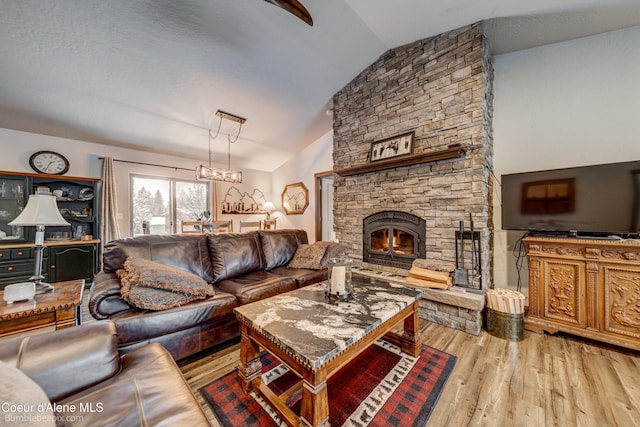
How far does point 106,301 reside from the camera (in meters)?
1.63

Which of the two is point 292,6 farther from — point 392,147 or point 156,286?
point 156,286

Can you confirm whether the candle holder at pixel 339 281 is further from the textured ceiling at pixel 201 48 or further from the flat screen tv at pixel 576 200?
the textured ceiling at pixel 201 48

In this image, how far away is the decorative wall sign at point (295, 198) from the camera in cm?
566

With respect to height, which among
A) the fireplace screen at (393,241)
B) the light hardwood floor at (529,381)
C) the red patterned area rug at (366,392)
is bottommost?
the light hardwood floor at (529,381)

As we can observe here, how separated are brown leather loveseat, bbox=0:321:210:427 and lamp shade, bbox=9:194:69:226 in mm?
1118

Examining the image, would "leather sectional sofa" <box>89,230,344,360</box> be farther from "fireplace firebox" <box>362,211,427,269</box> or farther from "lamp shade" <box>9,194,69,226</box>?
"fireplace firebox" <box>362,211,427,269</box>

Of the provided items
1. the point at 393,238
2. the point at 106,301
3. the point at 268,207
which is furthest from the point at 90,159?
the point at 393,238

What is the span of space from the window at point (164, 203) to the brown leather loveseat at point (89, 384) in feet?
13.5

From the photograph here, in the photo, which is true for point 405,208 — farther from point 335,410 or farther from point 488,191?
point 335,410

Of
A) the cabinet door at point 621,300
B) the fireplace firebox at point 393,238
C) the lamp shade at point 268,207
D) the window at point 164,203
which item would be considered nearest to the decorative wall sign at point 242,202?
the lamp shade at point 268,207

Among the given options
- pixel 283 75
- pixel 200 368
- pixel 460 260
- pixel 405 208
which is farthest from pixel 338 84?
pixel 200 368

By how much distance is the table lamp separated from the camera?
1680 millimetres

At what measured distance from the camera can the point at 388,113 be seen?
3.31 metres

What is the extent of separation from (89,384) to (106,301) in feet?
2.70
